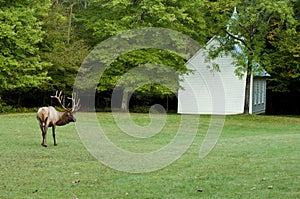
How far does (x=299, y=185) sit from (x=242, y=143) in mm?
7775

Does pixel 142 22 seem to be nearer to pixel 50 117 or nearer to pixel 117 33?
pixel 117 33

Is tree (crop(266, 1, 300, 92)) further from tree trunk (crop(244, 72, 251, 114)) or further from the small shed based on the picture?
the small shed

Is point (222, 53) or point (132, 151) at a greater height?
point (222, 53)

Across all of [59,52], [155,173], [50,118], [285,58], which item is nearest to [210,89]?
[285,58]

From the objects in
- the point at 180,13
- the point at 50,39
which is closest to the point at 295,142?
the point at 180,13

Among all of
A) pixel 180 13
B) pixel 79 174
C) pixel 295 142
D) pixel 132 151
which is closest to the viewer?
pixel 79 174

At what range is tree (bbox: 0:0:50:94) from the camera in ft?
88.8

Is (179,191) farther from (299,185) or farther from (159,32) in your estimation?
(159,32)

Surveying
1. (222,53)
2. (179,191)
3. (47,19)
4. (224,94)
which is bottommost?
(179,191)

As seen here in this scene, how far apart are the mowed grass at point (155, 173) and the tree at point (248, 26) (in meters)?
13.8

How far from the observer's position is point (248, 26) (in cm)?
3003

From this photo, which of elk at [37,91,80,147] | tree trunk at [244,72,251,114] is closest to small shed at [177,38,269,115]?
tree trunk at [244,72,251,114]

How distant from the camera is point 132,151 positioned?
13805 mm

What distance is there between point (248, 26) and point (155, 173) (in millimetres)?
21930
